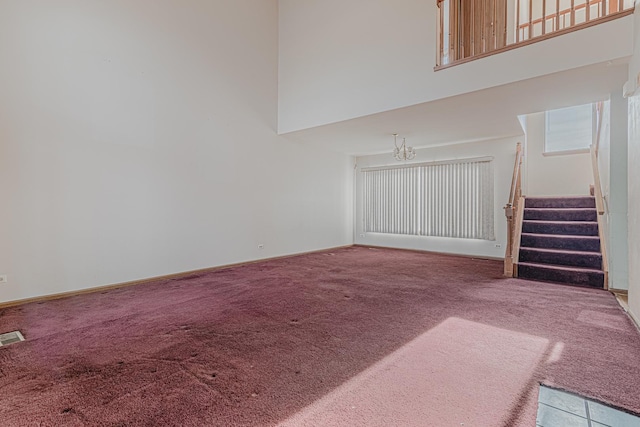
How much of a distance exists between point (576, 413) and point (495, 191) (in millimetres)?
5381

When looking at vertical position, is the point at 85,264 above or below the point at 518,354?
above

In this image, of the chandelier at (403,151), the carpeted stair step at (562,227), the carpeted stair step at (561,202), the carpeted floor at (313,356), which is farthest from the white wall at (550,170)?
the carpeted floor at (313,356)

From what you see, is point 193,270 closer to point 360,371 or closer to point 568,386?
point 360,371

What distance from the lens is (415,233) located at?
7.48 metres

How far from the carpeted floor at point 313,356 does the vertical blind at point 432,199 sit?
2685mm

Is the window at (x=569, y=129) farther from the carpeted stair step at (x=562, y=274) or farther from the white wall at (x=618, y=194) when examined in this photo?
the carpeted stair step at (x=562, y=274)

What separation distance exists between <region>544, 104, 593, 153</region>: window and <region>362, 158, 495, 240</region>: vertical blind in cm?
198

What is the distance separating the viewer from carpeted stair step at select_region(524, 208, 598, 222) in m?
5.09

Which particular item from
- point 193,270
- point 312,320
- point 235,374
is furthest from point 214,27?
point 235,374

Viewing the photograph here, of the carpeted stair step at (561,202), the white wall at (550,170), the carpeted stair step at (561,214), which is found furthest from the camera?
the white wall at (550,170)

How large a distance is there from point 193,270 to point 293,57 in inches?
164

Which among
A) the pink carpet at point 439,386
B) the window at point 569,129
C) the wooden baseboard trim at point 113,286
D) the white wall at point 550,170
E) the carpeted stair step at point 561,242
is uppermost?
the window at point 569,129

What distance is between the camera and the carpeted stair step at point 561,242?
4.64 metres

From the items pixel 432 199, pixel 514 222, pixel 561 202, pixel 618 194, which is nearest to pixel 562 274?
pixel 514 222
